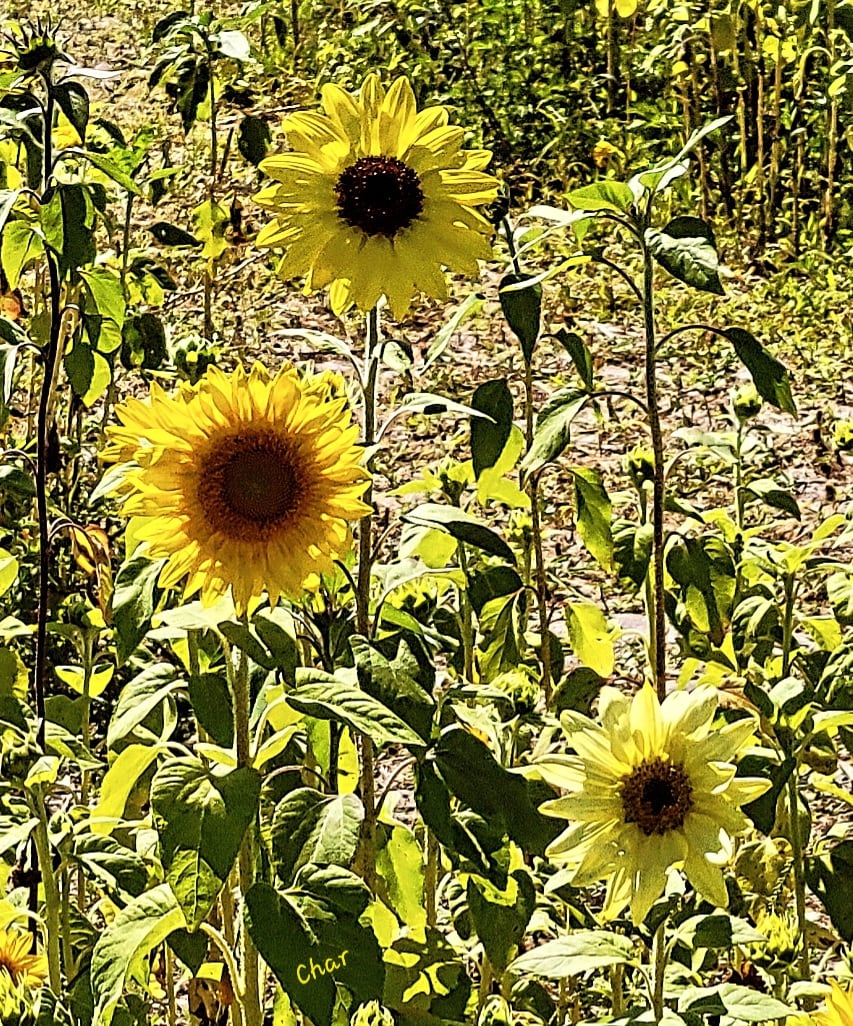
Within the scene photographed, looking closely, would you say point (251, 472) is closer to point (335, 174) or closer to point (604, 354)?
point (335, 174)

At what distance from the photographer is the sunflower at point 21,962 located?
172 cm

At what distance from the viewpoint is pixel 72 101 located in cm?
180

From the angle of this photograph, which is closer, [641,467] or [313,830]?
[313,830]

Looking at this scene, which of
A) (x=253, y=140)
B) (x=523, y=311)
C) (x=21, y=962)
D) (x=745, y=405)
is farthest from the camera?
(x=253, y=140)

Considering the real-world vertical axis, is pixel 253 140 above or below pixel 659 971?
above

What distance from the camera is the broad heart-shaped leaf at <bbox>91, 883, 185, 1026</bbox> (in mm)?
1373

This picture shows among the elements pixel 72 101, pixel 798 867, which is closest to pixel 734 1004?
pixel 798 867

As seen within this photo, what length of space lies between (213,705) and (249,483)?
21cm

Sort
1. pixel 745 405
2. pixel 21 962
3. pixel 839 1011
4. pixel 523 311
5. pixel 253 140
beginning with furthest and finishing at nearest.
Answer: pixel 253 140 < pixel 745 405 < pixel 21 962 < pixel 523 311 < pixel 839 1011

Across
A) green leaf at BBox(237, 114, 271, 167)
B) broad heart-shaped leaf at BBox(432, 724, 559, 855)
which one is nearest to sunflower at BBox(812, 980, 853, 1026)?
broad heart-shaped leaf at BBox(432, 724, 559, 855)

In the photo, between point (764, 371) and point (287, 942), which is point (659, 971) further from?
point (764, 371)

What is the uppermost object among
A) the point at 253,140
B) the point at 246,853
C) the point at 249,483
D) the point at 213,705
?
the point at 253,140

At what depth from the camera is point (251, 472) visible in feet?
4.36
